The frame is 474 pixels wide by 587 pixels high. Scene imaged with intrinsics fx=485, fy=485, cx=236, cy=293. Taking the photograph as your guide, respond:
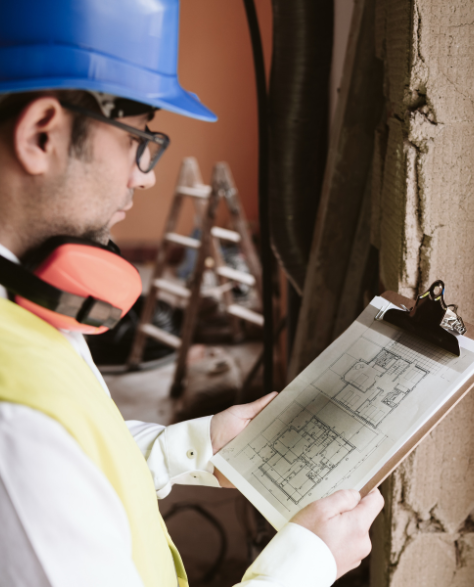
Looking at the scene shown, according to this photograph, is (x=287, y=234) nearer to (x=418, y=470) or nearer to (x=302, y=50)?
(x=302, y=50)

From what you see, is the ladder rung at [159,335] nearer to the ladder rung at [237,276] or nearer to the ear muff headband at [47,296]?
the ladder rung at [237,276]

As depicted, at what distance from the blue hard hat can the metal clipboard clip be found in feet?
1.66

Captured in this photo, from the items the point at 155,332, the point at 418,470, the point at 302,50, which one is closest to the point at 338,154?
the point at 302,50

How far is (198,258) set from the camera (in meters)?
3.31

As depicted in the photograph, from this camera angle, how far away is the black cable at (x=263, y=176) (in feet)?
4.55

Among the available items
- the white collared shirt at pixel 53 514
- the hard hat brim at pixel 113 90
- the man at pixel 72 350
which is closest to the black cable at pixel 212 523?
the man at pixel 72 350

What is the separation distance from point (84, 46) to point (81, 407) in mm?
511

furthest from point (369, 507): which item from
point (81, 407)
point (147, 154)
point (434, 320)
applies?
point (147, 154)

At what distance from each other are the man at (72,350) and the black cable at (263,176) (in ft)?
2.09

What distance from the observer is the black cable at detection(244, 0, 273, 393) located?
139 centimetres

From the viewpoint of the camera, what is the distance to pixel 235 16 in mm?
5090

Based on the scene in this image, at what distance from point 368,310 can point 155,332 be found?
2893 mm

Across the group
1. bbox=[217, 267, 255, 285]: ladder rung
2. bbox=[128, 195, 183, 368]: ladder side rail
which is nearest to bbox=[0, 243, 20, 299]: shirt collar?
bbox=[217, 267, 255, 285]: ladder rung

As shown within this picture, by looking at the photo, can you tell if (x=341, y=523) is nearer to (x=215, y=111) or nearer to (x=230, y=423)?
(x=230, y=423)
